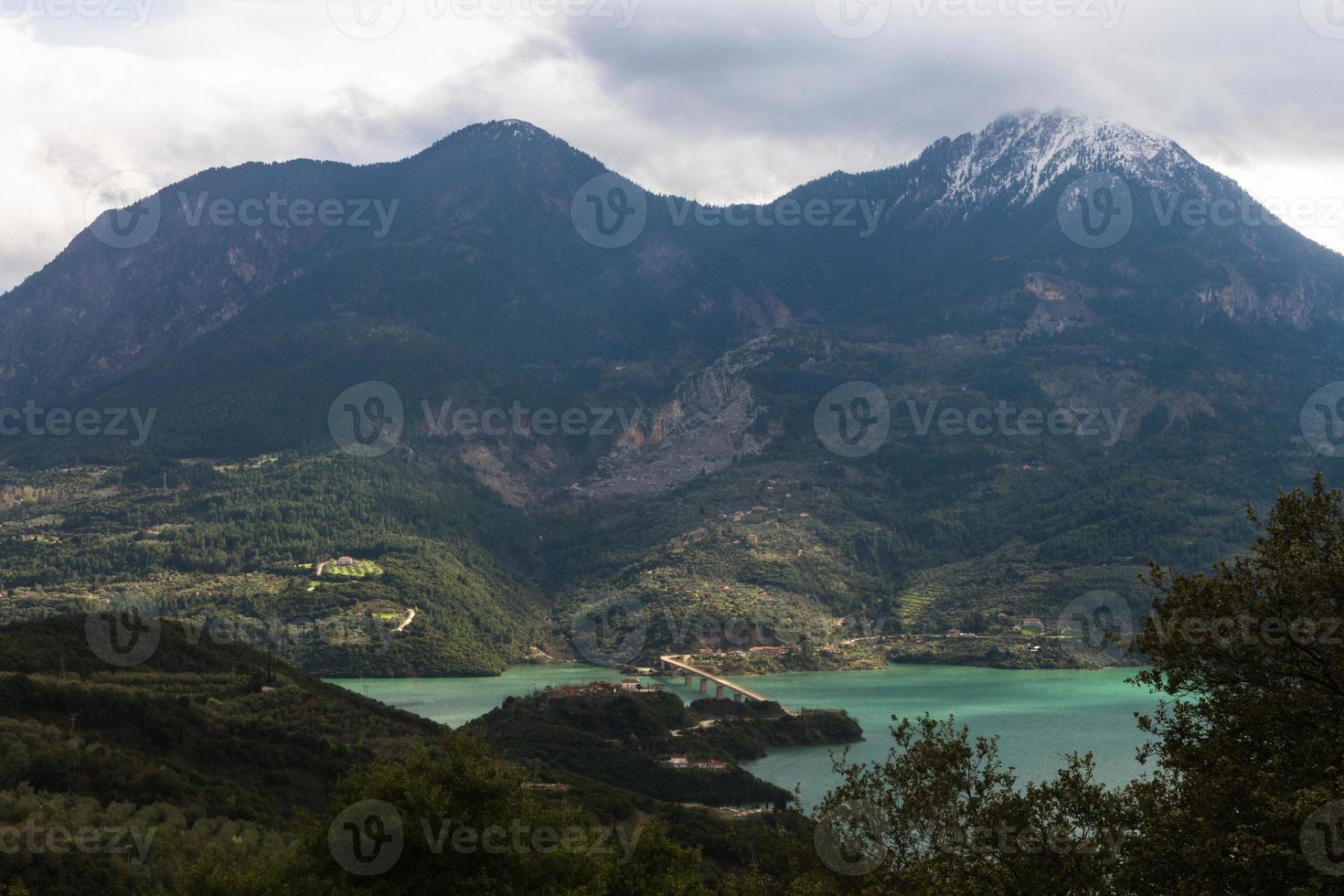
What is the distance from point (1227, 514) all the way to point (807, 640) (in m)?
57.2

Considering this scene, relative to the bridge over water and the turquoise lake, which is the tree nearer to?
the turquoise lake

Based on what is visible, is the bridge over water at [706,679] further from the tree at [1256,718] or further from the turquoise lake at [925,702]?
the tree at [1256,718]

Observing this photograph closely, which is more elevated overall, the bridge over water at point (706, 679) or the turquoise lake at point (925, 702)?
the bridge over water at point (706, 679)

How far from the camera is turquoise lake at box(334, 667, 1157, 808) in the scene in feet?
254

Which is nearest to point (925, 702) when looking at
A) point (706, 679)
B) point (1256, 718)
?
point (706, 679)

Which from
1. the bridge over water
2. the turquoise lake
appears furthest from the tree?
the bridge over water

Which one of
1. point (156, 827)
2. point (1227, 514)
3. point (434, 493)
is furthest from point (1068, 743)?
point (434, 493)

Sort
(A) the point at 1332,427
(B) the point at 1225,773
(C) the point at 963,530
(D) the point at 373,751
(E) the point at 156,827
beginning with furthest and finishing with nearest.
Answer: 1. (A) the point at 1332,427
2. (C) the point at 963,530
3. (D) the point at 373,751
4. (E) the point at 156,827
5. (B) the point at 1225,773

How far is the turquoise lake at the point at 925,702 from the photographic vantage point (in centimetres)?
7731

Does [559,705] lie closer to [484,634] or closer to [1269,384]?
[484,634]

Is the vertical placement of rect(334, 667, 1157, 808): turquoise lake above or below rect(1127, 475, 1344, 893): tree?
below

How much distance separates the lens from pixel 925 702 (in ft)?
340

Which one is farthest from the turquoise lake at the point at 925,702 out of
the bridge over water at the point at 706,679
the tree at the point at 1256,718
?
the tree at the point at 1256,718

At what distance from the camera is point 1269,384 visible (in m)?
192
